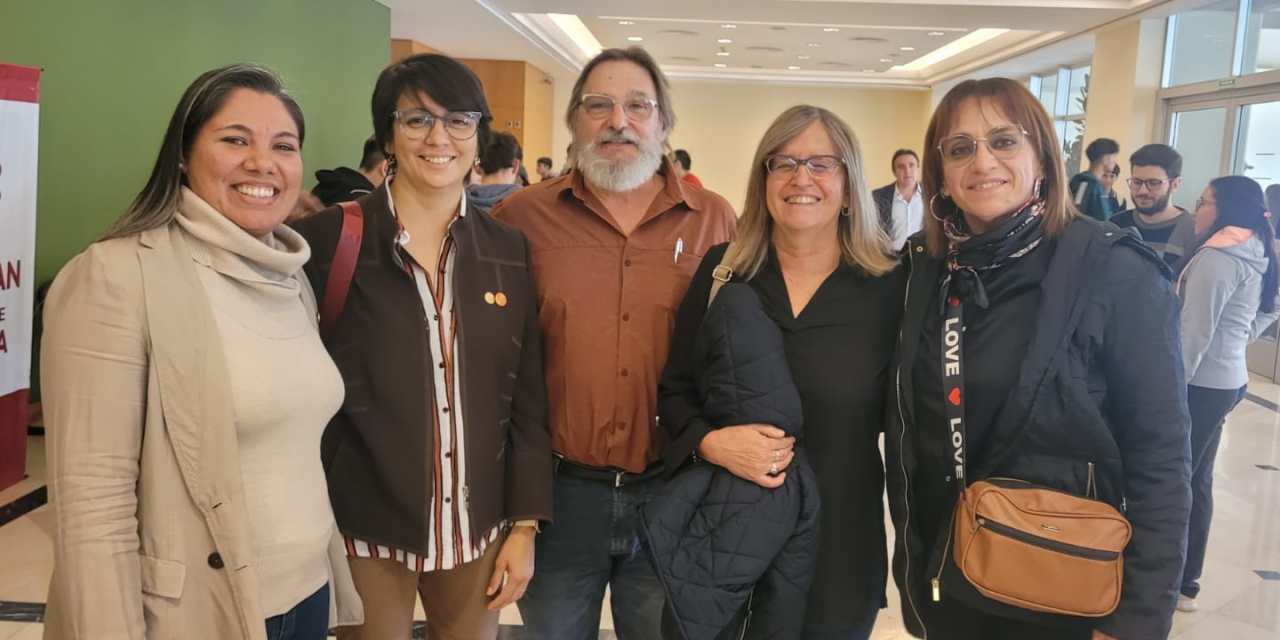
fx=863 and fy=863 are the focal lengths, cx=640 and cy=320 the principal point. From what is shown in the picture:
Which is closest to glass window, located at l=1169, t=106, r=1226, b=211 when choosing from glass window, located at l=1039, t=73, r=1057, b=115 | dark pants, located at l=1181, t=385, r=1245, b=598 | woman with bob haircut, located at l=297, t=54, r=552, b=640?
glass window, located at l=1039, t=73, r=1057, b=115

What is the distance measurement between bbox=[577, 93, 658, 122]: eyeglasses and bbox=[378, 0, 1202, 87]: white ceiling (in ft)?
28.5

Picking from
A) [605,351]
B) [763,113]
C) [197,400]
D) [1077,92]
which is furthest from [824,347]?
[763,113]

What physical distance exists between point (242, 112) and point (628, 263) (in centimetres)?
93

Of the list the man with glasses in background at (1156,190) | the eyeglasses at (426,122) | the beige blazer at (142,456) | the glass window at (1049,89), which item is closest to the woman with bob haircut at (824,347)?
the eyeglasses at (426,122)

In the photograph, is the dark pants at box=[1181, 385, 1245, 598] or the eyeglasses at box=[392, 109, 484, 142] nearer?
the eyeglasses at box=[392, 109, 484, 142]

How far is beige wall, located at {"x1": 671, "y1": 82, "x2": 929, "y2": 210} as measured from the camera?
2133 centimetres

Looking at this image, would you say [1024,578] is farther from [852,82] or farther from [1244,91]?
[852,82]

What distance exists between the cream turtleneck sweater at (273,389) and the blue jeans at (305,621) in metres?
0.03

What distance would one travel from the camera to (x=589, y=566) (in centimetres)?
210

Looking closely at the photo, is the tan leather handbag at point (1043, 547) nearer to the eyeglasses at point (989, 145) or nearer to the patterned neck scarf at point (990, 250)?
the patterned neck scarf at point (990, 250)

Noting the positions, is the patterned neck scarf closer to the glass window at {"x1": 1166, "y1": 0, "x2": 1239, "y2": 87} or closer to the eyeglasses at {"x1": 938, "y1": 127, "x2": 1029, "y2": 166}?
the eyeglasses at {"x1": 938, "y1": 127, "x2": 1029, "y2": 166}

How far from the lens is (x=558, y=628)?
212cm

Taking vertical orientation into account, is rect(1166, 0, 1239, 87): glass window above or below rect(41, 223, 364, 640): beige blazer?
above

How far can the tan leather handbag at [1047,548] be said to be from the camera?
156 cm
